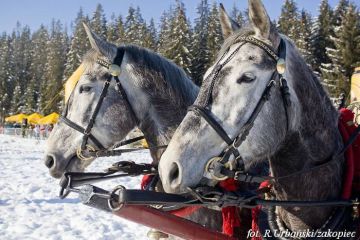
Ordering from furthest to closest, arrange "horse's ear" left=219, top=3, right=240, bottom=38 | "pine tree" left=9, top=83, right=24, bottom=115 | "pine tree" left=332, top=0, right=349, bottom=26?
"pine tree" left=9, top=83, right=24, bottom=115
"pine tree" left=332, top=0, right=349, bottom=26
"horse's ear" left=219, top=3, right=240, bottom=38

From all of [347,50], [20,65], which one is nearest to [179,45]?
[347,50]

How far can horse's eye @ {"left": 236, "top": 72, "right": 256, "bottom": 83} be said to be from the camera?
2512mm

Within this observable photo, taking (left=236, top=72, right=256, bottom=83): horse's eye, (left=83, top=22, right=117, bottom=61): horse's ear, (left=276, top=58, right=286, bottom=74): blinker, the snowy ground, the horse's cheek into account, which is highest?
(left=83, top=22, right=117, bottom=61): horse's ear

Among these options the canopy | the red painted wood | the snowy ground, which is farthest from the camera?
the snowy ground

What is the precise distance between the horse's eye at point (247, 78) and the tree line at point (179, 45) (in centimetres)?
95

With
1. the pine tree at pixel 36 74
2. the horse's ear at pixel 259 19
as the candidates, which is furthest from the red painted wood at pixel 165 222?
the pine tree at pixel 36 74

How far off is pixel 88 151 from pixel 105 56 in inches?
39.8

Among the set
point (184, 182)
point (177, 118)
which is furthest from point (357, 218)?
point (177, 118)

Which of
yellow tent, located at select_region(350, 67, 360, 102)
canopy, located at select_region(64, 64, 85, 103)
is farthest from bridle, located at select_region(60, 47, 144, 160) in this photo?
yellow tent, located at select_region(350, 67, 360, 102)

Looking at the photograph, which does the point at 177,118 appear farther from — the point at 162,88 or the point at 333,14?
the point at 333,14

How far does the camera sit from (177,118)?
14.3 ft

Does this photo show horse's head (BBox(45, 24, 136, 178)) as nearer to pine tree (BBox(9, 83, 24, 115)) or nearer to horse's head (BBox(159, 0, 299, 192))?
horse's head (BBox(159, 0, 299, 192))

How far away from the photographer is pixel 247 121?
2459 mm

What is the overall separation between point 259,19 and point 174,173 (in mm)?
1054
